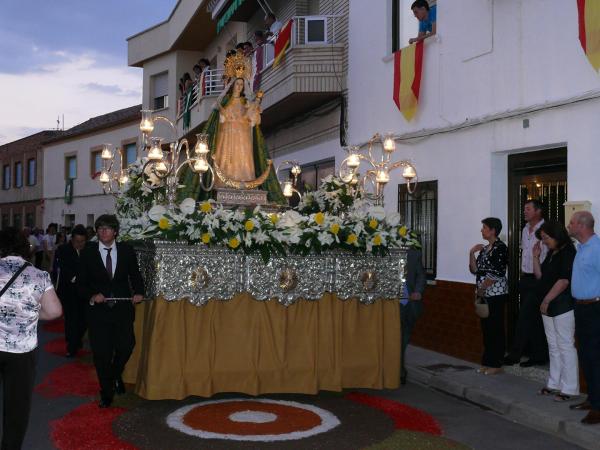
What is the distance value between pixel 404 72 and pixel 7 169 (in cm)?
3604

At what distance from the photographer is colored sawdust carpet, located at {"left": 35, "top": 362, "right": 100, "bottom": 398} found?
24.6ft

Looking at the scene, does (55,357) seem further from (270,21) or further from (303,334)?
(270,21)

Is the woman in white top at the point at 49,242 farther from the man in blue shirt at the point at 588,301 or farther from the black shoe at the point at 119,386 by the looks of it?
the man in blue shirt at the point at 588,301

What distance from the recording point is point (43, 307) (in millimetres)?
4742

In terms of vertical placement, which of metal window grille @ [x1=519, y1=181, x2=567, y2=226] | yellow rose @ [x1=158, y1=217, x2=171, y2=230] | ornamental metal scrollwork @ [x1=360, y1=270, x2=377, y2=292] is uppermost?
metal window grille @ [x1=519, y1=181, x2=567, y2=226]

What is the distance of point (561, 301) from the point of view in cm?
715

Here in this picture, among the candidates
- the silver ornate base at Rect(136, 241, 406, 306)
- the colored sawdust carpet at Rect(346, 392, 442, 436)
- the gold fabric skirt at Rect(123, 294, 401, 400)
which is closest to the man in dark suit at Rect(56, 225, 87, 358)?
the gold fabric skirt at Rect(123, 294, 401, 400)

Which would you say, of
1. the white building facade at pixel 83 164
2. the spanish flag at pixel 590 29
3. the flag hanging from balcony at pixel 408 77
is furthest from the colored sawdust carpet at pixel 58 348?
the white building facade at pixel 83 164

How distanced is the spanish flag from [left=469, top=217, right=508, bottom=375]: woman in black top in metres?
2.07

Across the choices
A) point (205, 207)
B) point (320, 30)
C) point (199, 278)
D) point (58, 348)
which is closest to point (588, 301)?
point (199, 278)

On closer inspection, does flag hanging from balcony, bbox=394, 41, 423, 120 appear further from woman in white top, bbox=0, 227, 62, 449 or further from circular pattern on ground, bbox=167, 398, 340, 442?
woman in white top, bbox=0, 227, 62, 449

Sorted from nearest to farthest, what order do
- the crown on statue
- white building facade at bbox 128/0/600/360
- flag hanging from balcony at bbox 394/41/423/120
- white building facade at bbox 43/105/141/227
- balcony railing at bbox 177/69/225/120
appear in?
white building facade at bbox 128/0/600/360 → the crown on statue → flag hanging from balcony at bbox 394/41/423/120 → balcony railing at bbox 177/69/225/120 → white building facade at bbox 43/105/141/227

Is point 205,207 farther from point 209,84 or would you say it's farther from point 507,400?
point 209,84

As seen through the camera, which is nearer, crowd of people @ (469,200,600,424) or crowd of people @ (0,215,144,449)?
crowd of people @ (0,215,144,449)
